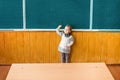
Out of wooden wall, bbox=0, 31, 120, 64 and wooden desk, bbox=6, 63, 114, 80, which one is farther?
wooden wall, bbox=0, 31, 120, 64

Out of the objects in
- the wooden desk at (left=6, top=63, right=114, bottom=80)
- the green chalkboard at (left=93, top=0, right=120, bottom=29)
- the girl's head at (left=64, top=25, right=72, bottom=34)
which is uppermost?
the green chalkboard at (left=93, top=0, right=120, bottom=29)

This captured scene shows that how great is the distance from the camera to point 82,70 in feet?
12.5

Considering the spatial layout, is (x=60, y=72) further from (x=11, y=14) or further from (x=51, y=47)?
(x=11, y=14)

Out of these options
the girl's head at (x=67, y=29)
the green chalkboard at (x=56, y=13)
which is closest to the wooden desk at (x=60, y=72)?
the girl's head at (x=67, y=29)

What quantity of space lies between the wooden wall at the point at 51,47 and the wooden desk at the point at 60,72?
1.68 meters

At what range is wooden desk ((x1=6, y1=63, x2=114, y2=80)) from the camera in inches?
140

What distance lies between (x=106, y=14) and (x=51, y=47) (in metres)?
1.16

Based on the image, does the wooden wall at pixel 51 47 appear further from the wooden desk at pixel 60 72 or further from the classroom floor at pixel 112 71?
the wooden desk at pixel 60 72

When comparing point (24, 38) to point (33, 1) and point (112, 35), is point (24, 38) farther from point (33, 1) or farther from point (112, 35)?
point (112, 35)

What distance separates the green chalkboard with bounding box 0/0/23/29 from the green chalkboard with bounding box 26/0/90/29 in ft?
0.47

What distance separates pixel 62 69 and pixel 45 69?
0.69 ft

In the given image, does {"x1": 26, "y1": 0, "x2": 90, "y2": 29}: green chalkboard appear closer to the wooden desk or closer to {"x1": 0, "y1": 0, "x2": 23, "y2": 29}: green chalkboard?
{"x1": 0, "y1": 0, "x2": 23, "y2": 29}: green chalkboard

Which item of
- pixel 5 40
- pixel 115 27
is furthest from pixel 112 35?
pixel 5 40

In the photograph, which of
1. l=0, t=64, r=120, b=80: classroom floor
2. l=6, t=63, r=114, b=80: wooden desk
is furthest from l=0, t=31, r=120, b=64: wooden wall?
l=6, t=63, r=114, b=80: wooden desk
